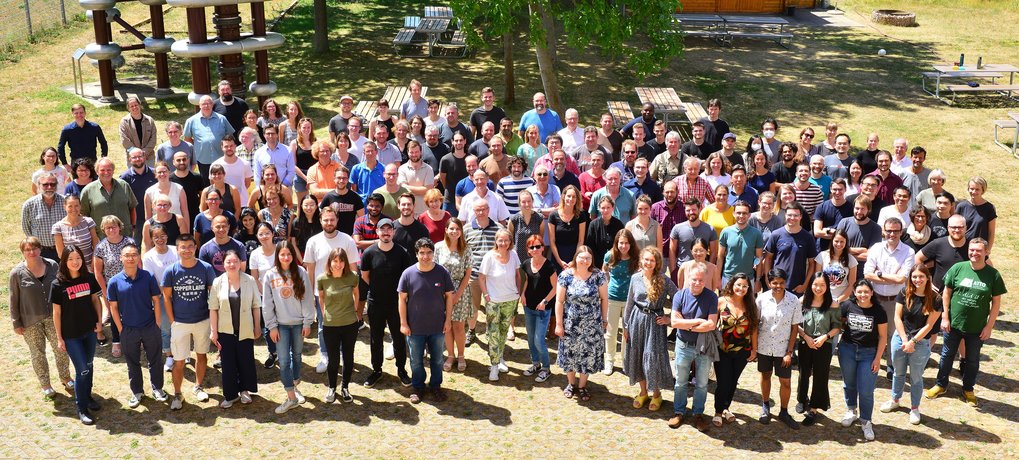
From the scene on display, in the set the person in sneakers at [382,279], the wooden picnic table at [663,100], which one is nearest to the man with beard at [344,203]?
the person in sneakers at [382,279]

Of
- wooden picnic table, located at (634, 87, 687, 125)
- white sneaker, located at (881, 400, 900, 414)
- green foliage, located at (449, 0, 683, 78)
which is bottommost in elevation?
white sneaker, located at (881, 400, 900, 414)

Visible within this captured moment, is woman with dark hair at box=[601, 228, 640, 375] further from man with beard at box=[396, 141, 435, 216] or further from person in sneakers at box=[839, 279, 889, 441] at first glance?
man with beard at box=[396, 141, 435, 216]

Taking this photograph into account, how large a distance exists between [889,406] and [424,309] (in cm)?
452

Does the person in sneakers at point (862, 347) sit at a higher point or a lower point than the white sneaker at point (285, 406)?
higher

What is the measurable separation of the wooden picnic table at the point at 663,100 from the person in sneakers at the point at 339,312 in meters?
9.67

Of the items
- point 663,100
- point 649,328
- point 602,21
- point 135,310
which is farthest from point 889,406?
point 663,100

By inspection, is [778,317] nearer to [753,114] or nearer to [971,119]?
[753,114]

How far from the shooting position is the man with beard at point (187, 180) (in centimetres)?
1141

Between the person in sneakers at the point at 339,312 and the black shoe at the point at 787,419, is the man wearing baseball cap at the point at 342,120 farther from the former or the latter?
the black shoe at the point at 787,419

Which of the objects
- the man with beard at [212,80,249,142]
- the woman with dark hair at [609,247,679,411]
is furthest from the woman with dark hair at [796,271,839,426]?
the man with beard at [212,80,249,142]

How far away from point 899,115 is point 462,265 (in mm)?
13434

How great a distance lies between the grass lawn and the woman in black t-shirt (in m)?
0.34

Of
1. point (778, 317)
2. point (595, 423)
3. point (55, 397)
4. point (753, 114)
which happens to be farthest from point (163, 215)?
point (753, 114)

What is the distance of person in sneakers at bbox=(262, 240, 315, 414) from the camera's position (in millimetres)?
9156
